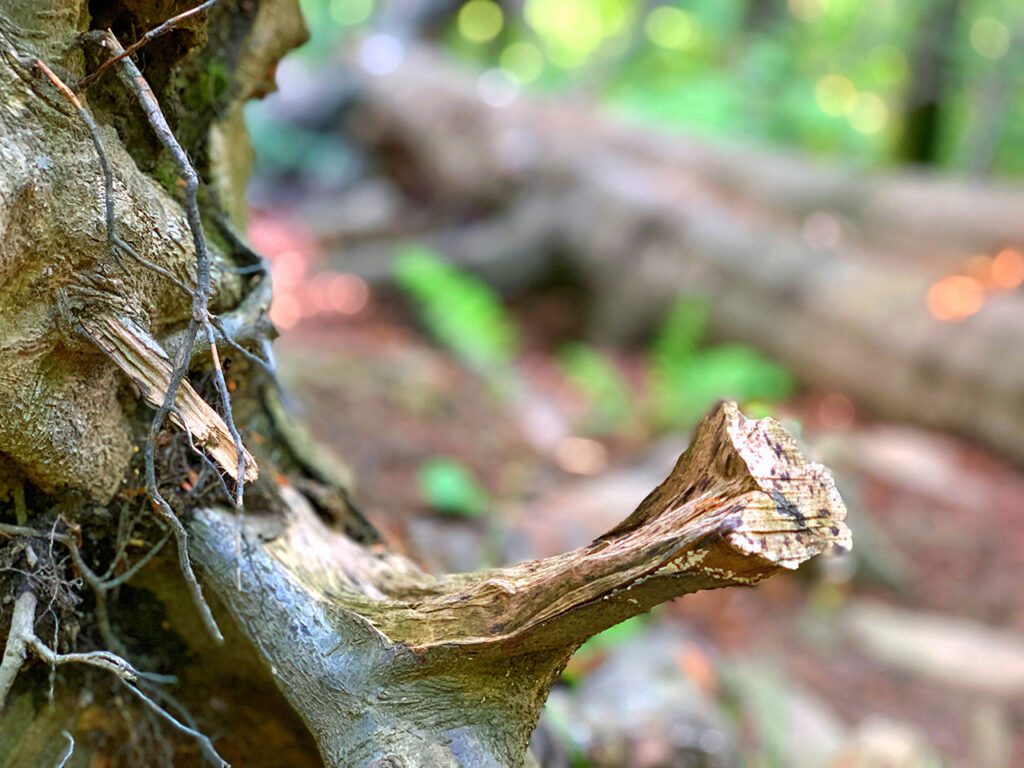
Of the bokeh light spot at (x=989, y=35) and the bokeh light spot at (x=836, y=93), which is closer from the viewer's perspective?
the bokeh light spot at (x=989, y=35)

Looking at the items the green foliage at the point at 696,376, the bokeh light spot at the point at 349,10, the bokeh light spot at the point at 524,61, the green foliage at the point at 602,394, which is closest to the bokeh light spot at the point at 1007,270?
the green foliage at the point at 696,376

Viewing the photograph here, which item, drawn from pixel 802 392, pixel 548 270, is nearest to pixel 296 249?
pixel 548 270

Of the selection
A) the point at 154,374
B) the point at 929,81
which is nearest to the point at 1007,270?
the point at 929,81

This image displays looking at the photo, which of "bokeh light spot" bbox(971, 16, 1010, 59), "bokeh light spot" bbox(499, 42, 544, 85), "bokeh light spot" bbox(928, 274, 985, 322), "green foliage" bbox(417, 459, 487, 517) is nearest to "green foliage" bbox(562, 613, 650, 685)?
"green foliage" bbox(417, 459, 487, 517)

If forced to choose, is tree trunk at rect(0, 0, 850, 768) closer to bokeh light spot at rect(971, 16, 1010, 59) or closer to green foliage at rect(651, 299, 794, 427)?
green foliage at rect(651, 299, 794, 427)

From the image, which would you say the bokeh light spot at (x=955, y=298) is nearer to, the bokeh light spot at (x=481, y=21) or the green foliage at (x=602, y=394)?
the green foliage at (x=602, y=394)
